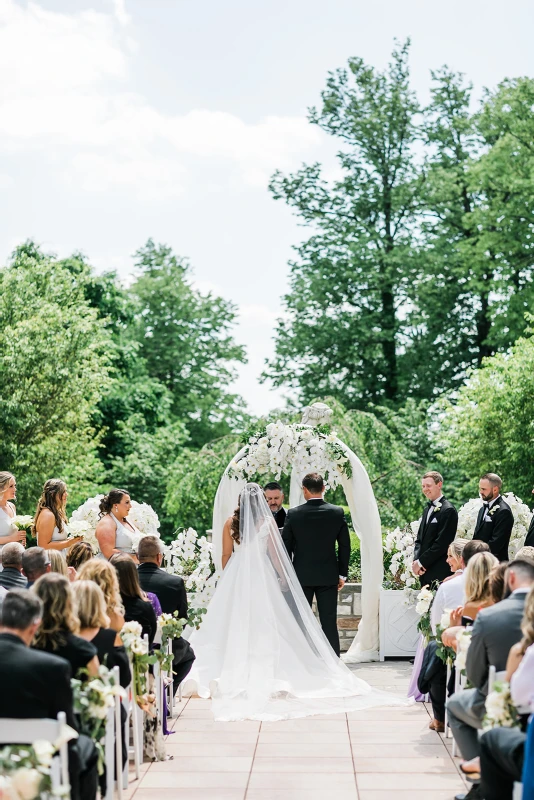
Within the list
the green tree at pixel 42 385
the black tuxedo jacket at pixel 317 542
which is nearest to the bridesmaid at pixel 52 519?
the black tuxedo jacket at pixel 317 542

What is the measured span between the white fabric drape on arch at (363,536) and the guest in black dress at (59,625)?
224 inches

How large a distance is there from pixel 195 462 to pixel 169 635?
11.9 m

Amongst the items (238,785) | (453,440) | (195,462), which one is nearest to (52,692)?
(238,785)

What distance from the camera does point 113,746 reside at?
538cm

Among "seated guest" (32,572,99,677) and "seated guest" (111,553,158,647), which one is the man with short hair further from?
"seated guest" (32,572,99,677)

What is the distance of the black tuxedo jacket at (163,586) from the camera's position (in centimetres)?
751

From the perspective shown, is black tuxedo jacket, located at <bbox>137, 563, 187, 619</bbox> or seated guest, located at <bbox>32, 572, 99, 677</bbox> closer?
seated guest, located at <bbox>32, 572, 99, 677</bbox>

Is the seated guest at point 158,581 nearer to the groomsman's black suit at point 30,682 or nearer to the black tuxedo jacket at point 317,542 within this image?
the black tuxedo jacket at point 317,542

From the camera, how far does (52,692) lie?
422 centimetres

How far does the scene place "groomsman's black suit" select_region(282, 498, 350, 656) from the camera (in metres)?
9.40

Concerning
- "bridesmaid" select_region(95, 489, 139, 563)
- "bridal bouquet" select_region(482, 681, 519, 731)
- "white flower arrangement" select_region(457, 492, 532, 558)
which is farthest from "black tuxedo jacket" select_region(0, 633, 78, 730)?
"white flower arrangement" select_region(457, 492, 532, 558)

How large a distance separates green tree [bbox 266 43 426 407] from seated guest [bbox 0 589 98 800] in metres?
22.2

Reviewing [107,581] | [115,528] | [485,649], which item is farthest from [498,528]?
[107,581]

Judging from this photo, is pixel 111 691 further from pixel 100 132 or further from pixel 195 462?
pixel 100 132
